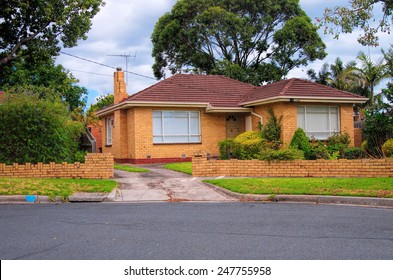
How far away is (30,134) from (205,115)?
36.0ft

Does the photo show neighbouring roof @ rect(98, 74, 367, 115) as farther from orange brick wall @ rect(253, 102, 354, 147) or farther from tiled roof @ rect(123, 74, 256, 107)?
orange brick wall @ rect(253, 102, 354, 147)

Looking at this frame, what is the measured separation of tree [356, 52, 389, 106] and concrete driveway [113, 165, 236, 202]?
27.3 meters

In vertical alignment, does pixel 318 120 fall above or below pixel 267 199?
above

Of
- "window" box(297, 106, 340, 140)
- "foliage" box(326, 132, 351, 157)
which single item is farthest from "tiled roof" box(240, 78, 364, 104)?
"foliage" box(326, 132, 351, 157)

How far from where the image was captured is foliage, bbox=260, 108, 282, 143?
21609mm

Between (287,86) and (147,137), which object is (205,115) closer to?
(147,137)

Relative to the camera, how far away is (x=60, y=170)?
1499cm

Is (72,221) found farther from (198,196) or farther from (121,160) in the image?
(121,160)

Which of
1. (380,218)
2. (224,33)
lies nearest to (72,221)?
(380,218)

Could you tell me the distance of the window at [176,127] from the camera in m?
23.7

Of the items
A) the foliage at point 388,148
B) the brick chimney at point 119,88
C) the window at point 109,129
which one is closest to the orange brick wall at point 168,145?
the window at point 109,129

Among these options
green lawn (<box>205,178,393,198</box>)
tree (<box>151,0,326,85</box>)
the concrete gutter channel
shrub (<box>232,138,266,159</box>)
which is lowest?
the concrete gutter channel

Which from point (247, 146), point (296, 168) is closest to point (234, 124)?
point (247, 146)

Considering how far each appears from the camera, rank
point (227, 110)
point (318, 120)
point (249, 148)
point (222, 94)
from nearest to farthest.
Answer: point (249, 148)
point (318, 120)
point (227, 110)
point (222, 94)
